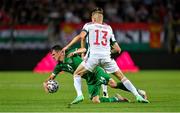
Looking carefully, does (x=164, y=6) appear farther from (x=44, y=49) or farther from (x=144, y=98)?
(x=144, y=98)

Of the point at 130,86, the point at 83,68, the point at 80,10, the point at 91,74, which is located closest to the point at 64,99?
the point at 91,74

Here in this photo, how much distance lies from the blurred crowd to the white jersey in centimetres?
1716

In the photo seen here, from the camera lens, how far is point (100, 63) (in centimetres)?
1511

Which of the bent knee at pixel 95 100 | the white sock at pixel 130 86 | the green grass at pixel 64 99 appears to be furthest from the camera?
the bent knee at pixel 95 100

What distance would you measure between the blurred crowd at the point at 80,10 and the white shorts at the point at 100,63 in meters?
Result: 17.1

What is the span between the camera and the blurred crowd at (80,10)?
32.2 m

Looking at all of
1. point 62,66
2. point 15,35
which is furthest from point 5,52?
point 62,66

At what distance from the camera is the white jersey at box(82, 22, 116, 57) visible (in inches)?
588

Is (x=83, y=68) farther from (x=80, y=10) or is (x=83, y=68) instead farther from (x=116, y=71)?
(x=80, y=10)

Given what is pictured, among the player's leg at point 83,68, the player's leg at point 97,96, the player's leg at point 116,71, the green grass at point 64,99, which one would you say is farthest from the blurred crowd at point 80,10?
the player's leg at point 116,71

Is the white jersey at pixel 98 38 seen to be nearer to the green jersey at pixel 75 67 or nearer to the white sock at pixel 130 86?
the white sock at pixel 130 86

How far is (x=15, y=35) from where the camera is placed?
3206cm

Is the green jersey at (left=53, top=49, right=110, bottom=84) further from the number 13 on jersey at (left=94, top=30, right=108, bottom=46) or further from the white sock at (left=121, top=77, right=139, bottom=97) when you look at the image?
the number 13 on jersey at (left=94, top=30, right=108, bottom=46)

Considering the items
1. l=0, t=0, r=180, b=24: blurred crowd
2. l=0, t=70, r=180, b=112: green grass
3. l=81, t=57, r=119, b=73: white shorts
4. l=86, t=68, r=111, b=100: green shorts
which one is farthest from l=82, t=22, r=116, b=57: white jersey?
l=0, t=0, r=180, b=24: blurred crowd
